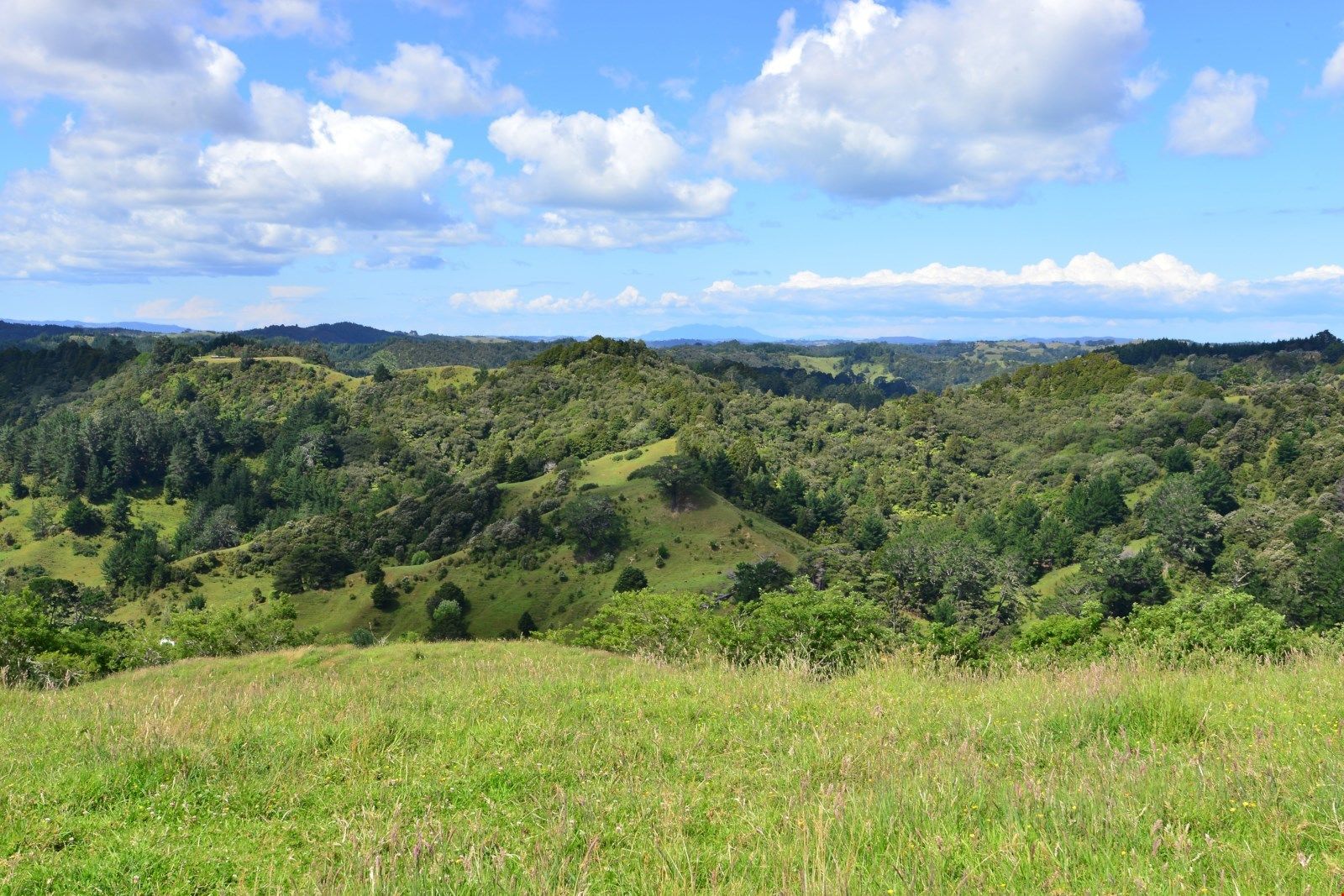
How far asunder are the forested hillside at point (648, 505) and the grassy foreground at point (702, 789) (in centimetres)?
1142

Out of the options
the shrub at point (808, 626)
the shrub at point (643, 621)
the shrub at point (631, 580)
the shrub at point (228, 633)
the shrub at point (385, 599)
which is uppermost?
the shrub at point (808, 626)

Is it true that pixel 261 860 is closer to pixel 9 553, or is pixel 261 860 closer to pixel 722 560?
pixel 722 560

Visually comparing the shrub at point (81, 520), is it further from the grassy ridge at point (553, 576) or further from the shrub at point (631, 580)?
the shrub at point (631, 580)

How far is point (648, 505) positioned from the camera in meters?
97.9

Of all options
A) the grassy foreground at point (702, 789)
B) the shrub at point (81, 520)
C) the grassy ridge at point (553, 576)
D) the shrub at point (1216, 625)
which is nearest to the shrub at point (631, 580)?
the grassy ridge at point (553, 576)

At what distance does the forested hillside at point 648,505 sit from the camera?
61.1m

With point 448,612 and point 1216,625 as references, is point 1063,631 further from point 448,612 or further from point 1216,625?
point 448,612

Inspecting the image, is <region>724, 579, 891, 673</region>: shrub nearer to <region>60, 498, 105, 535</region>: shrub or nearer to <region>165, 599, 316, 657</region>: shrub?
<region>165, 599, 316, 657</region>: shrub

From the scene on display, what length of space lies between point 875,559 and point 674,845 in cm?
8271

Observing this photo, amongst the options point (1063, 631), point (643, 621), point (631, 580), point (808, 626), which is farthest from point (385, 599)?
point (808, 626)

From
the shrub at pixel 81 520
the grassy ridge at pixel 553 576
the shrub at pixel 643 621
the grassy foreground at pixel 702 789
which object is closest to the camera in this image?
the grassy foreground at pixel 702 789

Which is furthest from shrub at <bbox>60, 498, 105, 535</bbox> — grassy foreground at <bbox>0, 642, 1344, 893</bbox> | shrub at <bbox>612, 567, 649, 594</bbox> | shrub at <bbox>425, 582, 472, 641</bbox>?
grassy foreground at <bbox>0, 642, 1344, 893</bbox>

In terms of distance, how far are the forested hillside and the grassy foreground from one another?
37.5 feet

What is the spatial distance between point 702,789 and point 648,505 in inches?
3655
